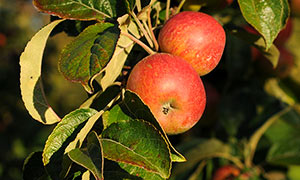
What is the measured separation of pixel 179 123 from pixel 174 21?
22cm

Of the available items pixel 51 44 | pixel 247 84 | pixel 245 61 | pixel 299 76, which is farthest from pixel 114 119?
pixel 51 44

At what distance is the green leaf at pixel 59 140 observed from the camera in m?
0.71

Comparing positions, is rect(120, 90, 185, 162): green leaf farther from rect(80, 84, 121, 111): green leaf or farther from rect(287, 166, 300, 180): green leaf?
rect(287, 166, 300, 180): green leaf

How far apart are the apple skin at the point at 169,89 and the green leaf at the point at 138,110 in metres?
0.04

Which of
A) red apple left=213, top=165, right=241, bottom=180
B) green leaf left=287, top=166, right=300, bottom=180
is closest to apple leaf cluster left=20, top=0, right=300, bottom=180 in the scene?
red apple left=213, top=165, right=241, bottom=180

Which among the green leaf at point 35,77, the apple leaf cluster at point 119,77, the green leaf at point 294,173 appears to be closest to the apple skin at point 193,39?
the apple leaf cluster at point 119,77

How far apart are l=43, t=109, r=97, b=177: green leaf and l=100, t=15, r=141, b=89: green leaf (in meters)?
0.10

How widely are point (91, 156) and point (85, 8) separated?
0.32 m

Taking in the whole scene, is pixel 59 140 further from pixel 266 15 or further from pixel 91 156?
pixel 266 15

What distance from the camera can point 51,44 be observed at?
3732mm

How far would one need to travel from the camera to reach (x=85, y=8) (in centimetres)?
80

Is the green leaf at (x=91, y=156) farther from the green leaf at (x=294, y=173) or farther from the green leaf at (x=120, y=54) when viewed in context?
the green leaf at (x=294, y=173)

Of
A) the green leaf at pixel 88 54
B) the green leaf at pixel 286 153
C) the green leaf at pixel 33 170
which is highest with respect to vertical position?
the green leaf at pixel 88 54

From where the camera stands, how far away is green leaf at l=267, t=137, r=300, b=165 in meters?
1.61
